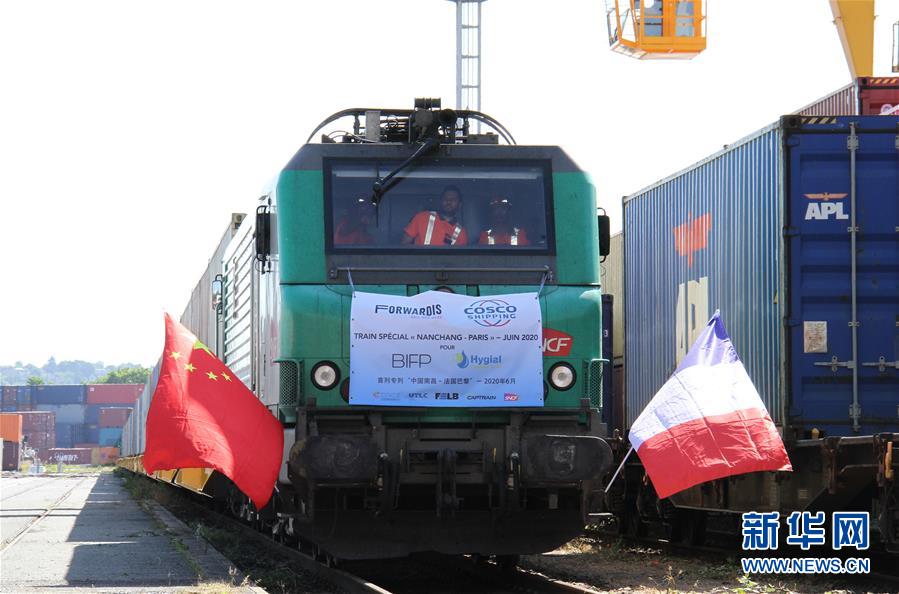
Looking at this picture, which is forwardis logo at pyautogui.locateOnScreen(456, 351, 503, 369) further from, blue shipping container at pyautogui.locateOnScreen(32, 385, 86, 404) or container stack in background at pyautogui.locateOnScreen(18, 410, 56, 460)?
blue shipping container at pyautogui.locateOnScreen(32, 385, 86, 404)

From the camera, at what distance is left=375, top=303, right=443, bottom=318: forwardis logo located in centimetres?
1000

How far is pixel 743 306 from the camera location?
12930 millimetres

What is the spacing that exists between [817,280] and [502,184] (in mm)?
3210

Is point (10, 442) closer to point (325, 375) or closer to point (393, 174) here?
point (393, 174)

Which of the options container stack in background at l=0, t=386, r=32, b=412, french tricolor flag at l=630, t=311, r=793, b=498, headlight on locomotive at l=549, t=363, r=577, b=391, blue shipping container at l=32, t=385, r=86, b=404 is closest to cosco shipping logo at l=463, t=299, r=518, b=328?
headlight on locomotive at l=549, t=363, r=577, b=391

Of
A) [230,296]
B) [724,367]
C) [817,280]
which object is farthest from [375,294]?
[230,296]

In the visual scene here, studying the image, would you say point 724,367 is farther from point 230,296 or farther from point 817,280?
point 230,296

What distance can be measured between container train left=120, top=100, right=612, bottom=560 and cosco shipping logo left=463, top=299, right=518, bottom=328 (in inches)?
4.5

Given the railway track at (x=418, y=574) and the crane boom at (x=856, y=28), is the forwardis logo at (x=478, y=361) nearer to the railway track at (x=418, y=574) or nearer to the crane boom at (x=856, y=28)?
the railway track at (x=418, y=574)

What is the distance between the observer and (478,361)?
1005cm

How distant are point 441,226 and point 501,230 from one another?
0.46 m

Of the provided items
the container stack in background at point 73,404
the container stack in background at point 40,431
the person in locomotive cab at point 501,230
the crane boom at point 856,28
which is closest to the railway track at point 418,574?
the person in locomotive cab at point 501,230

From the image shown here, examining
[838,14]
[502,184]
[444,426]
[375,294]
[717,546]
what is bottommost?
[717,546]

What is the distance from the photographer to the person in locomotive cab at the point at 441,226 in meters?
10.4
